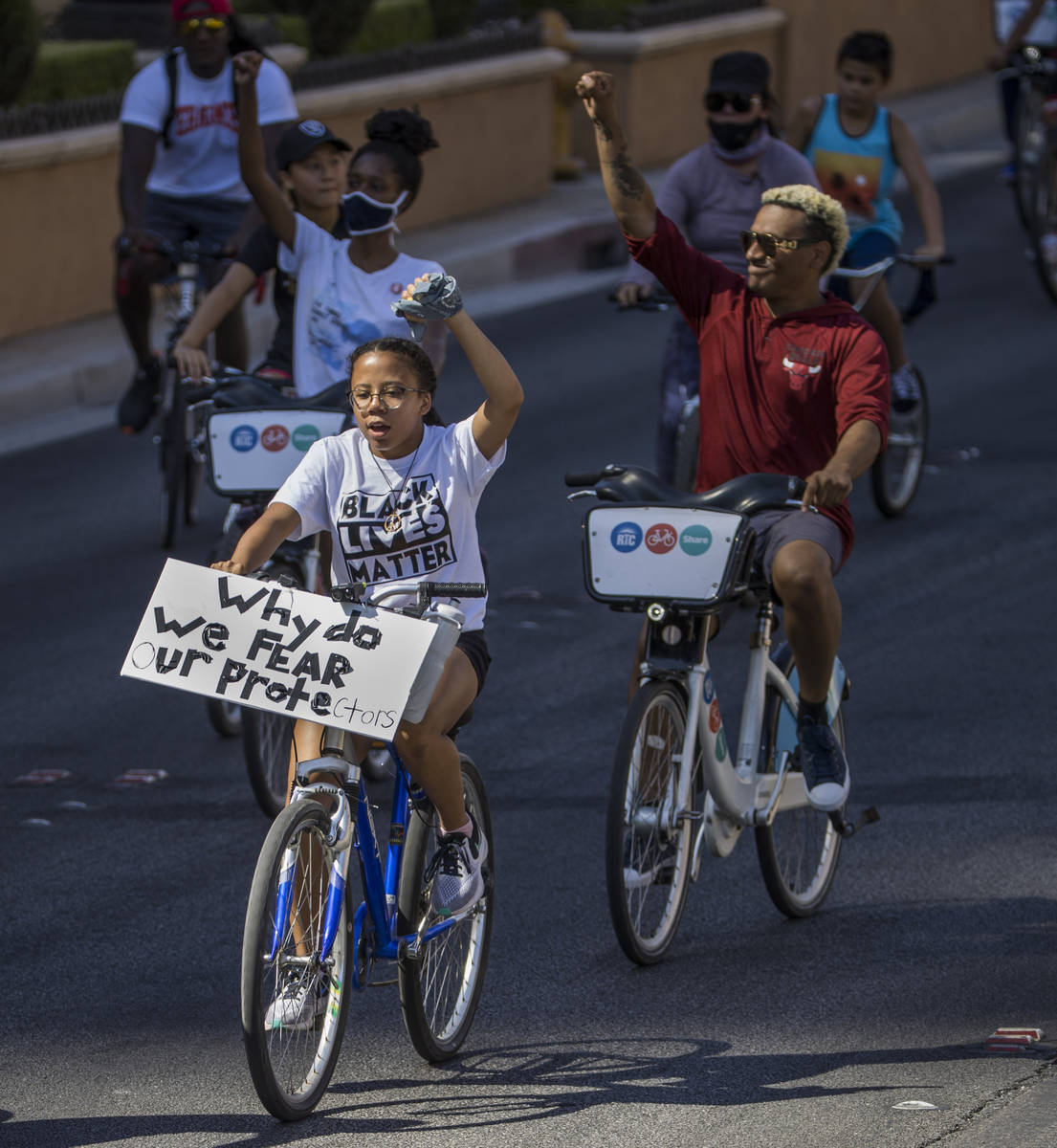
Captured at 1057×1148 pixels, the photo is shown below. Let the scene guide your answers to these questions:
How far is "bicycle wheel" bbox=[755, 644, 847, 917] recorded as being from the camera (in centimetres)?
620

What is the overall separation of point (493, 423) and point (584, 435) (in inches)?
288

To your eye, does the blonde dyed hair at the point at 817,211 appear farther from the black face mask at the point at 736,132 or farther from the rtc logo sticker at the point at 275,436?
the black face mask at the point at 736,132

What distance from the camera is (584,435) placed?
12.6 meters

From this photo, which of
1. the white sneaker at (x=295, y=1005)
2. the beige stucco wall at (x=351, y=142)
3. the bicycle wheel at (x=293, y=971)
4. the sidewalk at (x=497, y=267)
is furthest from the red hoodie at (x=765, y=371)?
the beige stucco wall at (x=351, y=142)

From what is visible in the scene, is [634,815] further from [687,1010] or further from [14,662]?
[14,662]


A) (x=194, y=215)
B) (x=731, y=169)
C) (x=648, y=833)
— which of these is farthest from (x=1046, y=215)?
(x=648, y=833)

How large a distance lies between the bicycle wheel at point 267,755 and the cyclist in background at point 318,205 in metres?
1.30

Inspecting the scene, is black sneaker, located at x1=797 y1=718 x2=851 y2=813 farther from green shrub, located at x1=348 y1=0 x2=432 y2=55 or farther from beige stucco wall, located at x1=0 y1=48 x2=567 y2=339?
green shrub, located at x1=348 y1=0 x2=432 y2=55

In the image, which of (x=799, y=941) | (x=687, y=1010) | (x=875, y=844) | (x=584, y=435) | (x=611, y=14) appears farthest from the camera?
(x=611, y=14)

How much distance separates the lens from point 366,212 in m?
7.45

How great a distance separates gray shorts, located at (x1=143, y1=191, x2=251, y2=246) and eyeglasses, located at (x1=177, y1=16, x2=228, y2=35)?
0.80 m

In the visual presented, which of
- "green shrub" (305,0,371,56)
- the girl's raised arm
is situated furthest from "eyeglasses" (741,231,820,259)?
"green shrub" (305,0,371,56)

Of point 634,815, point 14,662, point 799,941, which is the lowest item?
point 14,662

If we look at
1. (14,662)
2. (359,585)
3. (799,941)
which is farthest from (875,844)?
(14,662)
